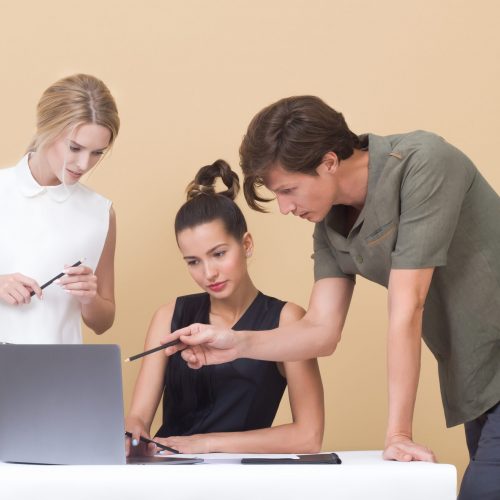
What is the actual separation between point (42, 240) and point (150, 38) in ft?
3.18

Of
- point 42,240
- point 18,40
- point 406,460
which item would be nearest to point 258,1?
point 18,40

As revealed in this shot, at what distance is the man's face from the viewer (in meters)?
1.61

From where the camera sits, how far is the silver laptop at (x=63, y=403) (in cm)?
131

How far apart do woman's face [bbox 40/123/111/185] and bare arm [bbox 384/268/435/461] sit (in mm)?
763

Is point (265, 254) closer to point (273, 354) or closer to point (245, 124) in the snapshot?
point (245, 124)

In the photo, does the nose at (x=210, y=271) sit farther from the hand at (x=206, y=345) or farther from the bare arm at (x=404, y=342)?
the bare arm at (x=404, y=342)

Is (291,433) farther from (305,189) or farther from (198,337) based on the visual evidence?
(305,189)

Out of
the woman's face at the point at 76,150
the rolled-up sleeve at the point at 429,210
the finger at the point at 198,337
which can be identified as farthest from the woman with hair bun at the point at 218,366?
the rolled-up sleeve at the point at 429,210

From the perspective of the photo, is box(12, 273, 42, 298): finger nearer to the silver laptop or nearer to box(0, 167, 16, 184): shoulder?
box(0, 167, 16, 184): shoulder

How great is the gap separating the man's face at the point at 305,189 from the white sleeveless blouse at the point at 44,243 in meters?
0.58

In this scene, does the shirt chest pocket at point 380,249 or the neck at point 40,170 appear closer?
the shirt chest pocket at point 380,249

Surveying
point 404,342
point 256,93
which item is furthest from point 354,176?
point 256,93

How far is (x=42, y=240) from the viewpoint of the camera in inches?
79.2

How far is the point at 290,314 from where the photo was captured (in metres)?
2.00
